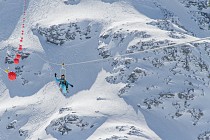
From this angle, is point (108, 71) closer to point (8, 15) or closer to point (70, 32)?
point (70, 32)

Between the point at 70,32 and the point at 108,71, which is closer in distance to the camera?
the point at 108,71

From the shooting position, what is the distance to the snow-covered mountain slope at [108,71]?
6944 cm

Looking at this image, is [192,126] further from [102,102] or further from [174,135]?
[102,102]

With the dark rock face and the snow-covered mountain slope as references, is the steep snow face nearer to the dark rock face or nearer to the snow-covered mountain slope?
the snow-covered mountain slope

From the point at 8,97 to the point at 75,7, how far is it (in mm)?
22364

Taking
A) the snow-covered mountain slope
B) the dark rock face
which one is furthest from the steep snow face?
the dark rock face

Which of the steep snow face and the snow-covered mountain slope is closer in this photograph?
the snow-covered mountain slope

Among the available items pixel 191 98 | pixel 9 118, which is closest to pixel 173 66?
pixel 191 98

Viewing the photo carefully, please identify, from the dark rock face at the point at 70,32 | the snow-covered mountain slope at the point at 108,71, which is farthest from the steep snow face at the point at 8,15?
the dark rock face at the point at 70,32

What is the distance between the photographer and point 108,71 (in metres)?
78.4

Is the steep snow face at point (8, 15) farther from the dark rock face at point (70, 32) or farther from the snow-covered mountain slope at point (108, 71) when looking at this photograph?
the dark rock face at point (70, 32)

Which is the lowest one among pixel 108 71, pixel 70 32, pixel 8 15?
pixel 108 71

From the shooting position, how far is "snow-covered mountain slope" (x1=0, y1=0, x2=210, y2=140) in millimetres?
69438

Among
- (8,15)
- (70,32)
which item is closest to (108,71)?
(70,32)
